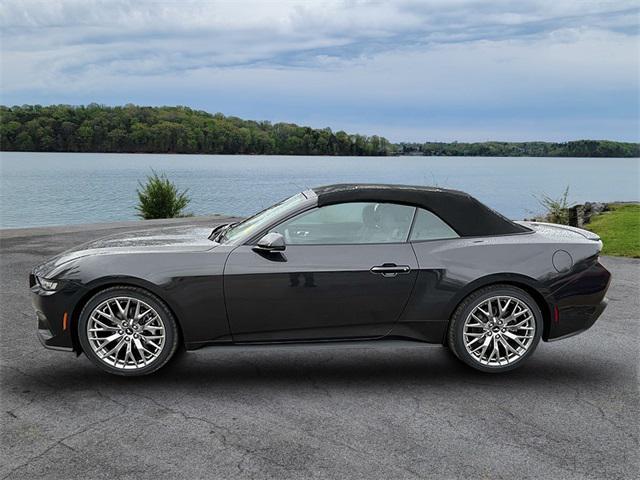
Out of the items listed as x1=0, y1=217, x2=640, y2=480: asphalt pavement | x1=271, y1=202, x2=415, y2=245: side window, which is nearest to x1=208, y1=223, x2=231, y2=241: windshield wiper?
x1=271, y1=202, x2=415, y2=245: side window

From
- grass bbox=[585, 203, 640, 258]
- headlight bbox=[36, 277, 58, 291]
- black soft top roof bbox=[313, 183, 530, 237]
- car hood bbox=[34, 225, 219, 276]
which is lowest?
grass bbox=[585, 203, 640, 258]

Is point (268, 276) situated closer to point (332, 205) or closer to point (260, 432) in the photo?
point (332, 205)

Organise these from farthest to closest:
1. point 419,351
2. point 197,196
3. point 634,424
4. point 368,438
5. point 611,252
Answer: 1. point 197,196
2. point 611,252
3. point 419,351
4. point 634,424
5. point 368,438

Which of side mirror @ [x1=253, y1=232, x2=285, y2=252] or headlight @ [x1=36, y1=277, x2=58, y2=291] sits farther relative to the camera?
headlight @ [x1=36, y1=277, x2=58, y2=291]

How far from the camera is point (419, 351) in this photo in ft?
20.4

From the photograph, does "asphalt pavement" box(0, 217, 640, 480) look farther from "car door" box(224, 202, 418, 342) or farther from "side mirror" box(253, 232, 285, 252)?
"side mirror" box(253, 232, 285, 252)

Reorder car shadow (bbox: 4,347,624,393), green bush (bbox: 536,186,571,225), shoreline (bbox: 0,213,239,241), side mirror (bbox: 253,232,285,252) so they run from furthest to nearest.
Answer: green bush (bbox: 536,186,571,225) → shoreline (bbox: 0,213,239,241) → car shadow (bbox: 4,347,624,393) → side mirror (bbox: 253,232,285,252)

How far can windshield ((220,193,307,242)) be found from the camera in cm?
537

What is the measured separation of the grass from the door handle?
8685 mm

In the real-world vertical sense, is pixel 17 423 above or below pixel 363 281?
below

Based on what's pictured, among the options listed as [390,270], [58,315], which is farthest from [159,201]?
[390,270]

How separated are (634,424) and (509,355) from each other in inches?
45.3

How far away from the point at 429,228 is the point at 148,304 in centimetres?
228

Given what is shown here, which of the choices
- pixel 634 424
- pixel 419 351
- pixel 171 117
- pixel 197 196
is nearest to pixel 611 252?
pixel 419 351
